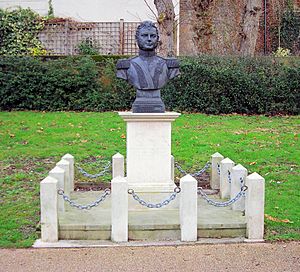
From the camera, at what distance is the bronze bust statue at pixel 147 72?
6891 millimetres

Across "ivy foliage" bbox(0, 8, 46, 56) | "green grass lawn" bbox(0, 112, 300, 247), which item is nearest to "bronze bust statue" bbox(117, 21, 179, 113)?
"green grass lawn" bbox(0, 112, 300, 247)

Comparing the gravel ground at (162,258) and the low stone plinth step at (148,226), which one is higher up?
the low stone plinth step at (148,226)

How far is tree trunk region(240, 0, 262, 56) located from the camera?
19031 millimetres

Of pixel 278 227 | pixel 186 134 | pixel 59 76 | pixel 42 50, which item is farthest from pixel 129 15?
pixel 278 227

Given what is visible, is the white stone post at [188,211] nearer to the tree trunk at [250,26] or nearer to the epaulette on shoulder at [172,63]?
the epaulette on shoulder at [172,63]

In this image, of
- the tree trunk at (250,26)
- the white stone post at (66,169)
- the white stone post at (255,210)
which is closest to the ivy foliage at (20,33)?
the tree trunk at (250,26)

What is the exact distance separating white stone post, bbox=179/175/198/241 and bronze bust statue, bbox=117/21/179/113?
4.51ft

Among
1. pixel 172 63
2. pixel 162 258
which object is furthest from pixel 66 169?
pixel 162 258

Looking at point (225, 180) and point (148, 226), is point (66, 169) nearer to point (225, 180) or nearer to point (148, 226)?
point (148, 226)

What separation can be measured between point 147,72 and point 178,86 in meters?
9.73

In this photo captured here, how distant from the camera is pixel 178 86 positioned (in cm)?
1664

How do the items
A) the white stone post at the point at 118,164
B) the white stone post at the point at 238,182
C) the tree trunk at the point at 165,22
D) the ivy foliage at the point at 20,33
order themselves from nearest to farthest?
the white stone post at the point at 238,182
the white stone post at the point at 118,164
the tree trunk at the point at 165,22
the ivy foliage at the point at 20,33

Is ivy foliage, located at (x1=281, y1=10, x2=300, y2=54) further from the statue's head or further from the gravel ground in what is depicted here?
the gravel ground

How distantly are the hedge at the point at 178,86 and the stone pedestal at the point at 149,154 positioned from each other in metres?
9.81
